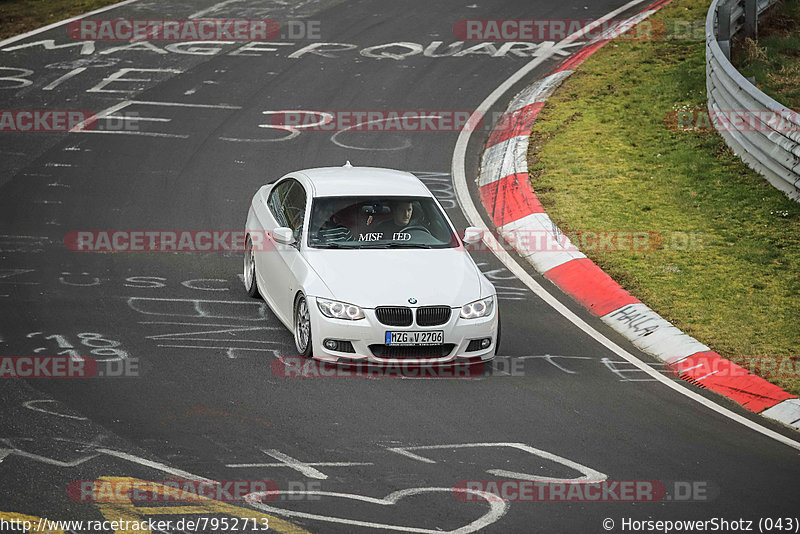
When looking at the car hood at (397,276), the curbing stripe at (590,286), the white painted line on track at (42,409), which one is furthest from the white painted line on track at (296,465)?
the curbing stripe at (590,286)

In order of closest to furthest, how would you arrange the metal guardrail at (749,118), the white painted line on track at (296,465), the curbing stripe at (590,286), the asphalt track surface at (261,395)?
the asphalt track surface at (261,395) → the white painted line on track at (296,465) → the curbing stripe at (590,286) → the metal guardrail at (749,118)

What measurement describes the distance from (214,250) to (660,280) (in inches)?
206

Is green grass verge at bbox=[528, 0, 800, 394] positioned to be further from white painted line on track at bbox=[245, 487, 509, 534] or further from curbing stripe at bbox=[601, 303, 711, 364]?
white painted line on track at bbox=[245, 487, 509, 534]

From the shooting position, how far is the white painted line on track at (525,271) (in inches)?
367

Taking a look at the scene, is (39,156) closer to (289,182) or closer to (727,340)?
(289,182)

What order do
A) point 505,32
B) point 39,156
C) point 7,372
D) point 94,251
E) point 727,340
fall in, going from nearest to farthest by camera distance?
1. point 7,372
2. point 727,340
3. point 94,251
4. point 39,156
5. point 505,32

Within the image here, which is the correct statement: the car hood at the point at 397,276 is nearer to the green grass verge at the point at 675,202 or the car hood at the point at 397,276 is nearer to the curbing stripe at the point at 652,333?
the curbing stripe at the point at 652,333

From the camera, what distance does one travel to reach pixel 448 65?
68.1ft

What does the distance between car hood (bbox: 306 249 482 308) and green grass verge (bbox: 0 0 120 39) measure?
15.2 metres

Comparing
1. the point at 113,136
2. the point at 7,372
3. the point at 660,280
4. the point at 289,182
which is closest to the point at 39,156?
the point at 113,136

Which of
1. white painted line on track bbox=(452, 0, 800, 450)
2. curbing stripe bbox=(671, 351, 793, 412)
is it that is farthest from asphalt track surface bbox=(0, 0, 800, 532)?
curbing stripe bbox=(671, 351, 793, 412)

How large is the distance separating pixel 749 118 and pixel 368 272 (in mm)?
7099

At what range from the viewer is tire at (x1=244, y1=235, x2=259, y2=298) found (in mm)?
11602

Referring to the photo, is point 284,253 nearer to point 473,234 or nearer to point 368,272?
point 368,272
